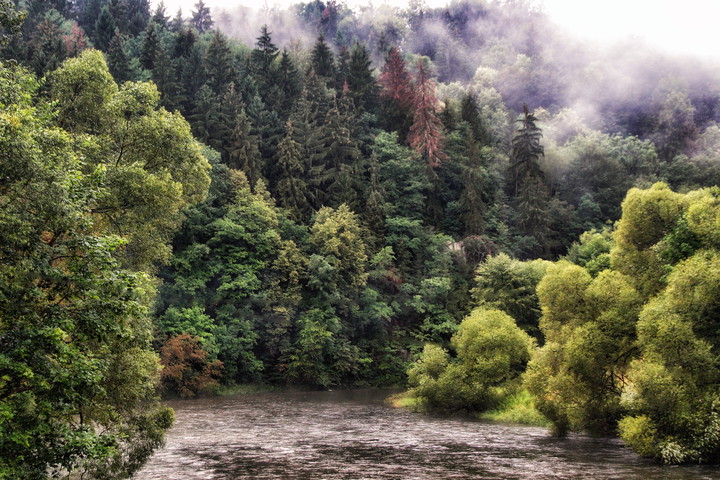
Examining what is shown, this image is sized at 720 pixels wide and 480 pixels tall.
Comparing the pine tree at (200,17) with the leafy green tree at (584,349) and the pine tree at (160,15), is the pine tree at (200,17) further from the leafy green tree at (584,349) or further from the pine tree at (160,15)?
the leafy green tree at (584,349)

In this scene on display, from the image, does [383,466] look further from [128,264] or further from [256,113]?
[256,113]

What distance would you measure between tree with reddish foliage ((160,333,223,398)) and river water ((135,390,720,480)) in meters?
10.3

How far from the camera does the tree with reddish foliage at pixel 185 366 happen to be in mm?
55250

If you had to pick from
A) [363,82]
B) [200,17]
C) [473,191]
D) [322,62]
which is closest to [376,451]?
[473,191]

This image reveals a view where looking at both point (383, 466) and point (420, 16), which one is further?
point (420, 16)

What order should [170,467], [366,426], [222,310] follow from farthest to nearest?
[222,310] → [366,426] → [170,467]

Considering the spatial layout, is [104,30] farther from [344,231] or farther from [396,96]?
[344,231]

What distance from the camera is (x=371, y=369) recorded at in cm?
7106

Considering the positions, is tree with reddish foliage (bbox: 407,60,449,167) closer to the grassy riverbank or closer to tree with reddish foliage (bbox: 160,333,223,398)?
tree with reddish foliage (bbox: 160,333,223,398)

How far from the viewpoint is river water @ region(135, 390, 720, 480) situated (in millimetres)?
23984

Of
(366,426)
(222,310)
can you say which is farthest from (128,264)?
(222,310)

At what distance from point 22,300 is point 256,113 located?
7373 centimetres

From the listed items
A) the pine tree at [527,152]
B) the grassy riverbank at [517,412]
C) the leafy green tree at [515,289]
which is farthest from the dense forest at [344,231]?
the grassy riverbank at [517,412]

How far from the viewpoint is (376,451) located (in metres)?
29.7
